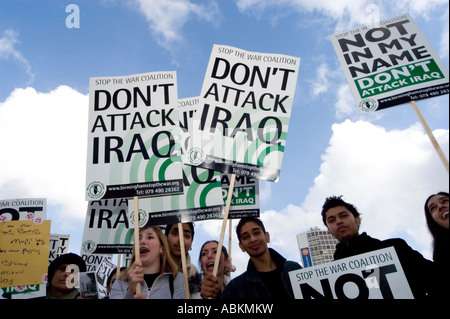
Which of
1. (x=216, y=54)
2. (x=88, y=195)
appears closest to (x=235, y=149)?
(x=216, y=54)

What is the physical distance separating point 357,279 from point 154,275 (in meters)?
2.28

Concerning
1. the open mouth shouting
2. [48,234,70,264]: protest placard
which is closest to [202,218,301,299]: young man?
the open mouth shouting

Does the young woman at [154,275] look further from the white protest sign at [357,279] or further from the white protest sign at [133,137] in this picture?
the white protest sign at [357,279]

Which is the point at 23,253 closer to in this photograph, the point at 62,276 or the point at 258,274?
the point at 62,276

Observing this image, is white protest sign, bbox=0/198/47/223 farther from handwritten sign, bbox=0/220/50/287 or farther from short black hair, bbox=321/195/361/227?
short black hair, bbox=321/195/361/227

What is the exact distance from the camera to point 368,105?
3.98m

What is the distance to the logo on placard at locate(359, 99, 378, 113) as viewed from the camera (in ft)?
12.9

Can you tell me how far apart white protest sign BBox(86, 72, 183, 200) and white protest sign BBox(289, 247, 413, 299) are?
1736 millimetres

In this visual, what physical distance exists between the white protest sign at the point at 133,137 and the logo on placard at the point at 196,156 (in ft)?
0.56

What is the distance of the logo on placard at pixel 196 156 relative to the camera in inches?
161

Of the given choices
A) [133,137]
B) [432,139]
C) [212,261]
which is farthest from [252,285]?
[432,139]
